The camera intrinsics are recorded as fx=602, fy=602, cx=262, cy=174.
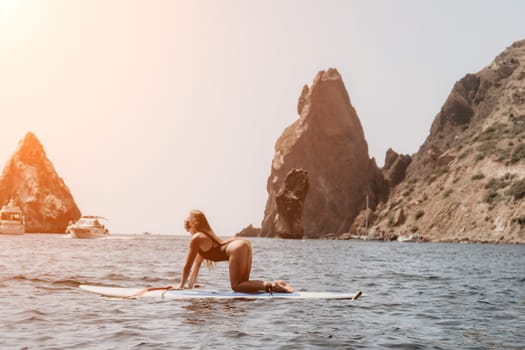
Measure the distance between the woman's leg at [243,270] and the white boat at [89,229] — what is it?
9961cm

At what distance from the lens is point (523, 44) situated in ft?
637

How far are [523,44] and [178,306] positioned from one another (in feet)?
669

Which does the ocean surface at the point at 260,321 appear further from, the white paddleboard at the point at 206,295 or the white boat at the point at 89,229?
the white boat at the point at 89,229

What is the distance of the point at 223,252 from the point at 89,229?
329ft

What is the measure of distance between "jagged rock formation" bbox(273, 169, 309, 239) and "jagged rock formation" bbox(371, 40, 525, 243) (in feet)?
77.3

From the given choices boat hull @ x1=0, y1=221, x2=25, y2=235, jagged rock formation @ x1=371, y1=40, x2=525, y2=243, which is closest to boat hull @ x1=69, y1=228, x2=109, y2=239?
boat hull @ x1=0, y1=221, x2=25, y2=235

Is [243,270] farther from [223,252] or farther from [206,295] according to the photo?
[206,295]

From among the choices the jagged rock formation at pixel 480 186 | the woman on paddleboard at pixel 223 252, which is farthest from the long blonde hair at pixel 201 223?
the jagged rock formation at pixel 480 186

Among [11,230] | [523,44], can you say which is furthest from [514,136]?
[11,230]

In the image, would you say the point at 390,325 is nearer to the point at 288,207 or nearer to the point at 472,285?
the point at 472,285

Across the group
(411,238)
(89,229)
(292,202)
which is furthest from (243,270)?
(292,202)

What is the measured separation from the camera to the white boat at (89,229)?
11044 cm

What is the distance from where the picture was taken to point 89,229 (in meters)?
111

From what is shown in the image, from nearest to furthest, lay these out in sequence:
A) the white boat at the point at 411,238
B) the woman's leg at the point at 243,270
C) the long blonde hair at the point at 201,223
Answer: the woman's leg at the point at 243,270, the long blonde hair at the point at 201,223, the white boat at the point at 411,238
